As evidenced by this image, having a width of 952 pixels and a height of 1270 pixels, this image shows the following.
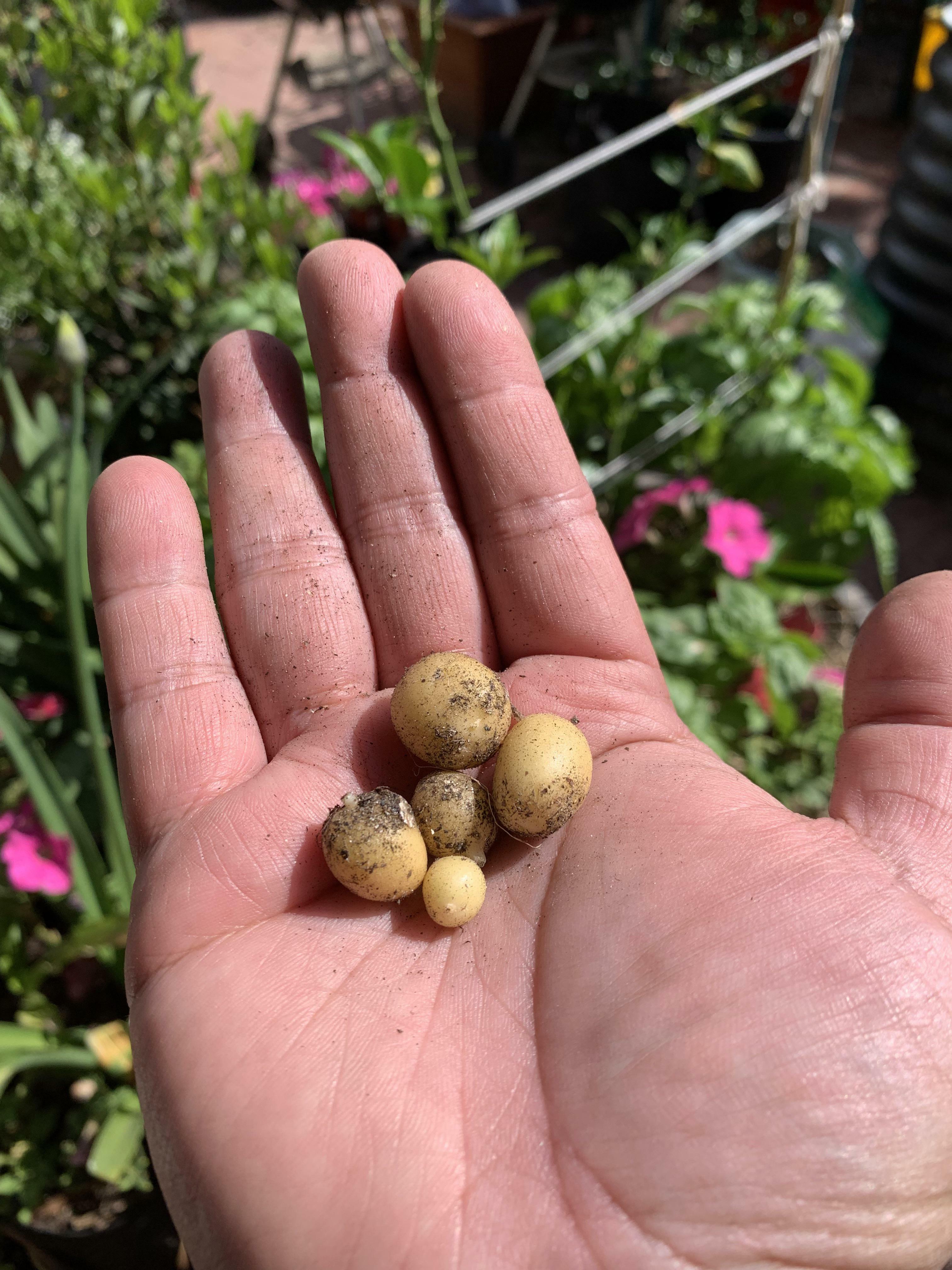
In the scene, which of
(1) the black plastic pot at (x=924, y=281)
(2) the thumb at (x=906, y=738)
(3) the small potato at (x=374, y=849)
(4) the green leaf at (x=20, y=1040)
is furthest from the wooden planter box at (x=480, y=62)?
(4) the green leaf at (x=20, y=1040)

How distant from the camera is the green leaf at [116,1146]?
197 cm

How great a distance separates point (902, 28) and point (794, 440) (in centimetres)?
881

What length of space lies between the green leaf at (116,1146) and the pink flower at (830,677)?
2.48m

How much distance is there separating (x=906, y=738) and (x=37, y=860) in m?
1.93

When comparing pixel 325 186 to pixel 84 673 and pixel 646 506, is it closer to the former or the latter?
pixel 646 506

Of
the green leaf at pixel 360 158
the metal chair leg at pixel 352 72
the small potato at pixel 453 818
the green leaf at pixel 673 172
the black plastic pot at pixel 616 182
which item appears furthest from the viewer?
the black plastic pot at pixel 616 182

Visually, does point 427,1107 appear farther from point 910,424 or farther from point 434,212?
point 910,424

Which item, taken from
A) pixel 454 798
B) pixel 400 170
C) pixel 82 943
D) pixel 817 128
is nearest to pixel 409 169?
pixel 400 170

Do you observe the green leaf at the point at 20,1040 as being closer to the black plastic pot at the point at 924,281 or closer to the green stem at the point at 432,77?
the green stem at the point at 432,77

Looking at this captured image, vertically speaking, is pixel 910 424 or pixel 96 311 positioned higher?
pixel 96 311

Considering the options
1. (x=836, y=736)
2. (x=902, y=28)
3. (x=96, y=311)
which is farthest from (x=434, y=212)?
(x=902, y=28)

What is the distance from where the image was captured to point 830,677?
3334 mm

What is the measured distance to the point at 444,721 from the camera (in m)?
1.71

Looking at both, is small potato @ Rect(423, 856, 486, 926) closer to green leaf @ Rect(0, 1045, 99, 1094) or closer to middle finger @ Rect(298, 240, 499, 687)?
middle finger @ Rect(298, 240, 499, 687)
